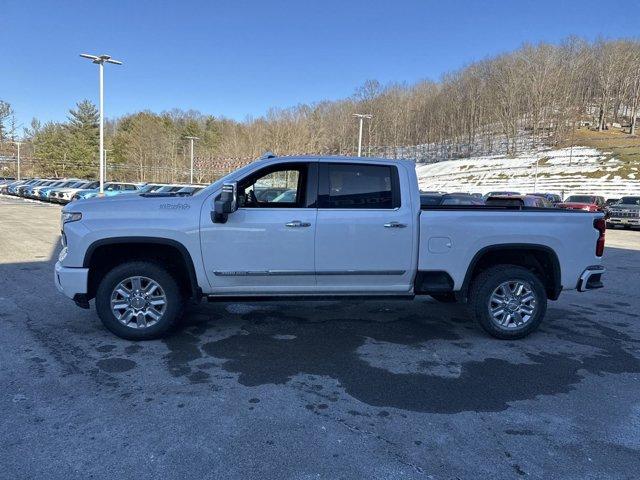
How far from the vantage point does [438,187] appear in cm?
5684

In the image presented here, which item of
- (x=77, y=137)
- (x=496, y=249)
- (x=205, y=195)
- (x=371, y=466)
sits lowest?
(x=371, y=466)

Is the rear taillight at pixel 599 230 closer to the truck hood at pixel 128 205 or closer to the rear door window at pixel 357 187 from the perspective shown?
the rear door window at pixel 357 187

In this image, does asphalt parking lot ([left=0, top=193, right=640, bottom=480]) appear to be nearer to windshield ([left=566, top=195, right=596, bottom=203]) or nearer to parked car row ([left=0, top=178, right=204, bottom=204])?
parked car row ([left=0, top=178, right=204, bottom=204])

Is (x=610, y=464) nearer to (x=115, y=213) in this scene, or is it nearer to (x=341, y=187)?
(x=341, y=187)

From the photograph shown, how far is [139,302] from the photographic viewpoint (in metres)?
5.06

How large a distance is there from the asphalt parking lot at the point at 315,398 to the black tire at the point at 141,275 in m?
0.15

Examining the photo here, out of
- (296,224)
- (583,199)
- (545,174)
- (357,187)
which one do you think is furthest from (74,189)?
(545,174)

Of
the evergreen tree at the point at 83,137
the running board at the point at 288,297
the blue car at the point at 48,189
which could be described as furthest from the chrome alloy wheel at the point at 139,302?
the evergreen tree at the point at 83,137

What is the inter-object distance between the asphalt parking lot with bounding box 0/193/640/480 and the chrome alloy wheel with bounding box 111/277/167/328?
0.89 ft

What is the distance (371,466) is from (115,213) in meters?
3.56

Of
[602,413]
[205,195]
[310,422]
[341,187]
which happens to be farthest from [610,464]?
[205,195]

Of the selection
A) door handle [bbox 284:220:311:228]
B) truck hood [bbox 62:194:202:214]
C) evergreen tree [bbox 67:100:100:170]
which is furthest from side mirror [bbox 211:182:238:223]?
evergreen tree [bbox 67:100:100:170]

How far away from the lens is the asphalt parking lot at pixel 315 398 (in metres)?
2.99

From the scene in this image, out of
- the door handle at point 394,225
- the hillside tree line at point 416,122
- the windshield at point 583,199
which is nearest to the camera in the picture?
the door handle at point 394,225
